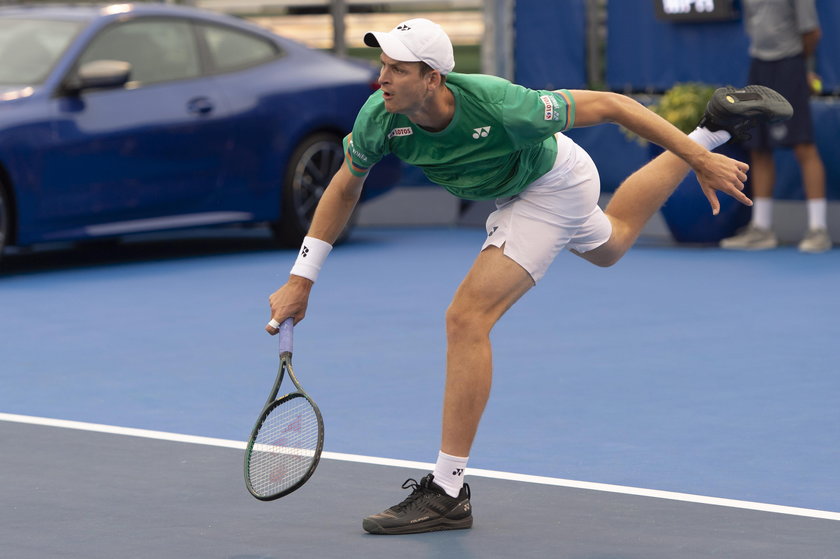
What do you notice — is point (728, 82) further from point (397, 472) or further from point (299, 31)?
point (397, 472)

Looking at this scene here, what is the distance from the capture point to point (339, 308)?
35.6ft

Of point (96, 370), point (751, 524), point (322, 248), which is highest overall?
point (322, 248)

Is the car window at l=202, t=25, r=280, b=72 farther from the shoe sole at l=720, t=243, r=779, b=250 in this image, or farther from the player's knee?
the player's knee

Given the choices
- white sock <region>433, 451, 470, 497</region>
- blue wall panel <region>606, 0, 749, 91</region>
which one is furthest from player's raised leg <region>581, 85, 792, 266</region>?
blue wall panel <region>606, 0, 749, 91</region>

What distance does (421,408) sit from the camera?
304 inches

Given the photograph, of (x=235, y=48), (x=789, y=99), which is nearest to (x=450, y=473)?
(x=789, y=99)

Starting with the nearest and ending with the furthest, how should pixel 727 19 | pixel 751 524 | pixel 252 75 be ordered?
pixel 751 524 → pixel 252 75 → pixel 727 19

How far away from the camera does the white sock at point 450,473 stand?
5793 millimetres

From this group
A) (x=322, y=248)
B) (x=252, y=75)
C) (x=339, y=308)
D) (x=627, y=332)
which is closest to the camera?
(x=322, y=248)

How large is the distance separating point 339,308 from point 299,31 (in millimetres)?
6929

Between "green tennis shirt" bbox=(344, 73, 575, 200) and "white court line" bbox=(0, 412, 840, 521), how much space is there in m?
1.05

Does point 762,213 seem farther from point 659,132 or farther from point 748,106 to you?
point 659,132

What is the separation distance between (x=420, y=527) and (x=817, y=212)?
818cm

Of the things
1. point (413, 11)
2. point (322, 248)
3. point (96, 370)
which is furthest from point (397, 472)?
point (413, 11)
